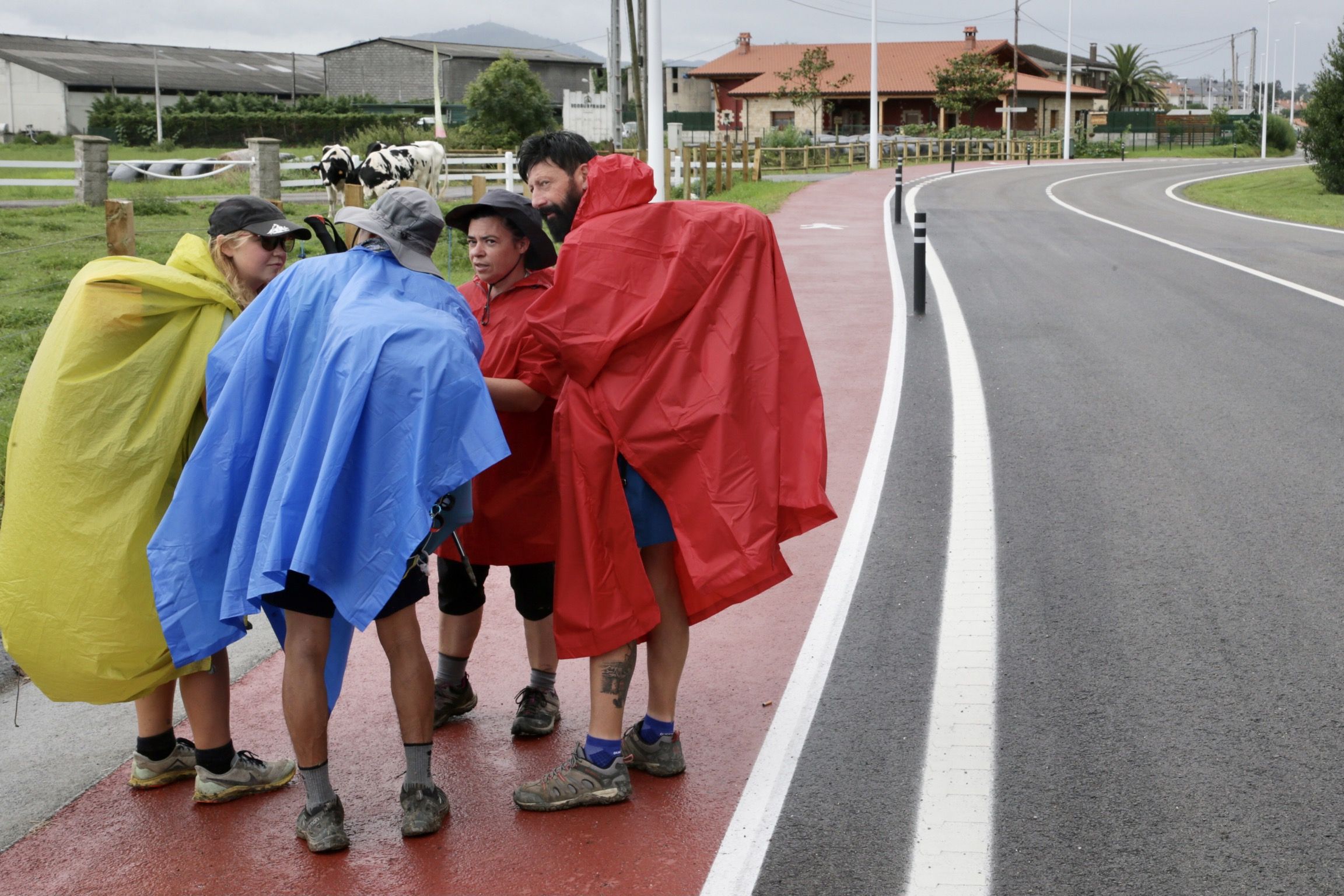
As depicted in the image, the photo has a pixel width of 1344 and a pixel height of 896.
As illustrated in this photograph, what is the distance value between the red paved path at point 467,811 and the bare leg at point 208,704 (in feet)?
0.69

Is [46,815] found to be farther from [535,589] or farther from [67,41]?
[67,41]

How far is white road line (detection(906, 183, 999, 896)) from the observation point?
3.63 meters

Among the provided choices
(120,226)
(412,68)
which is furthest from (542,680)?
(412,68)

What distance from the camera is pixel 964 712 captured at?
4.57 meters

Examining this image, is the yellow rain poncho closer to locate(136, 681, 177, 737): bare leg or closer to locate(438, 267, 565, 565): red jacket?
locate(136, 681, 177, 737): bare leg

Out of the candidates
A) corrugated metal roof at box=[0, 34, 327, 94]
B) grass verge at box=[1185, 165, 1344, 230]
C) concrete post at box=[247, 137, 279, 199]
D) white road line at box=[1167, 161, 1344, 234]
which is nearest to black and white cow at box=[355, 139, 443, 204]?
concrete post at box=[247, 137, 279, 199]

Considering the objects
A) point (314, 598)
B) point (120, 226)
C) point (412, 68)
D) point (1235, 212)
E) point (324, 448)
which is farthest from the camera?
point (412, 68)

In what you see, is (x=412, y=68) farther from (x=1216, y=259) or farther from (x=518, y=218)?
(x=518, y=218)

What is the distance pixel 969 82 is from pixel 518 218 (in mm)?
72530

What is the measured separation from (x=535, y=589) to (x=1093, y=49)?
12756 centimetres

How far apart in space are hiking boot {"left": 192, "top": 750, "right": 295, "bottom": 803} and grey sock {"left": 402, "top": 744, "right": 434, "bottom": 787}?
60 cm

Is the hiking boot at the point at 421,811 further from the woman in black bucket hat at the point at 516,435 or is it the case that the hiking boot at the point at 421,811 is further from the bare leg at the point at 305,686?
the woman in black bucket hat at the point at 516,435

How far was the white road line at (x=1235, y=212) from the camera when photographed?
2377cm

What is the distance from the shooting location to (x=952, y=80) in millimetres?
72938
